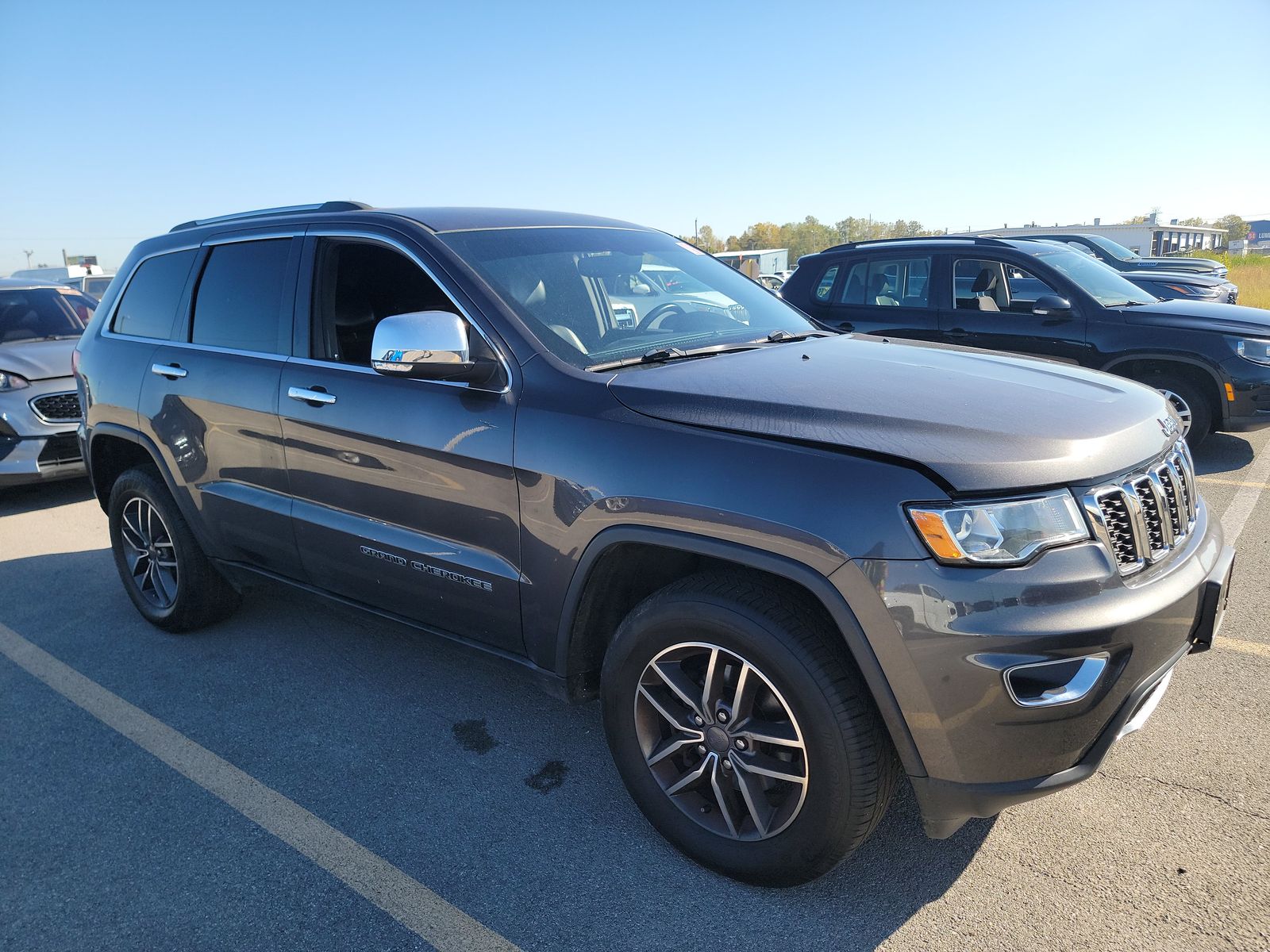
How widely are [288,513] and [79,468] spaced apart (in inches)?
195

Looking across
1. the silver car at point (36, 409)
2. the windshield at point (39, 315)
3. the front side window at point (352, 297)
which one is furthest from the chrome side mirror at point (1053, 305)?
the windshield at point (39, 315)

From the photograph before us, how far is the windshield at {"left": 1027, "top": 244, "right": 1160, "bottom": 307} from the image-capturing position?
23.0ft

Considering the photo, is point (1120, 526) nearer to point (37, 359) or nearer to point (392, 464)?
point (392, 464)

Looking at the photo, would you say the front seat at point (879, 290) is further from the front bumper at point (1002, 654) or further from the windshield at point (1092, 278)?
the front bumper at point (1002, 654)

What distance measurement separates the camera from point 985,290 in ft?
23.2

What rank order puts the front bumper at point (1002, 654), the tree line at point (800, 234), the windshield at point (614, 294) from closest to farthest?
the front bumper at point (1002, 654) → the windshield at point (614, 294) → the tree line at point (800, 234)

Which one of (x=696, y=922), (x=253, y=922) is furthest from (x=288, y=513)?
(x=696, y=922)

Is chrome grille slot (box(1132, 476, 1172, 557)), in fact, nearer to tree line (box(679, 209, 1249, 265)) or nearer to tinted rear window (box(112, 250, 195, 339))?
tinted rear window (box(112, 250, 195, 339))

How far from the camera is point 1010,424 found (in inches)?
84.9

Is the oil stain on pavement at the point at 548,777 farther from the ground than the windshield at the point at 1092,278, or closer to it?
closer to it

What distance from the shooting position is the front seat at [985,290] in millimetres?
7055

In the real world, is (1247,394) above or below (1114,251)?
below

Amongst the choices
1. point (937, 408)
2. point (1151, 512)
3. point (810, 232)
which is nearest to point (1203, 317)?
point (1151, 512)

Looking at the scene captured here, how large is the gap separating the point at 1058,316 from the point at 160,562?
648 cm
